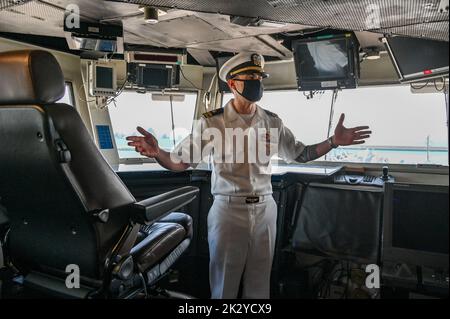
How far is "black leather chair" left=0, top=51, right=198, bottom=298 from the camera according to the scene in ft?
4.40

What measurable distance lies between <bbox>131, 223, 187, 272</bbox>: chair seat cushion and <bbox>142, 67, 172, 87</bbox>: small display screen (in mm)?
1680

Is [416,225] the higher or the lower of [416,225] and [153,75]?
the lower

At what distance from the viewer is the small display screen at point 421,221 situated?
0.90m

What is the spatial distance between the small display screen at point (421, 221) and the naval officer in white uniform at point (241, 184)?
748 mm

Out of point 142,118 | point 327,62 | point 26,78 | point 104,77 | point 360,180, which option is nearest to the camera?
point 26,78

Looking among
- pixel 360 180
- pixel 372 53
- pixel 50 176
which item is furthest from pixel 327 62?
pixel 50 176

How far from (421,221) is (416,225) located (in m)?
0.02

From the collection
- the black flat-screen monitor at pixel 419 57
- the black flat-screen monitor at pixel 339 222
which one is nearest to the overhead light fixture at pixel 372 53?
the black flat-screen monitor at pixel 339 222

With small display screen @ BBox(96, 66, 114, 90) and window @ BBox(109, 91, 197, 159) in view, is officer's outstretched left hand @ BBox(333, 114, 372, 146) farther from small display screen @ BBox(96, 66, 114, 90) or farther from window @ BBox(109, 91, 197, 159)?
small display screen @ BBox(96, 66, 114, 90)

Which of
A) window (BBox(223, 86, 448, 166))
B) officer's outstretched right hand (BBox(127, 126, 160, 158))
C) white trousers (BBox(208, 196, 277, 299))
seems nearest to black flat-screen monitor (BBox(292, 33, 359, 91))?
window (BBox(223, 86, 448, 166))

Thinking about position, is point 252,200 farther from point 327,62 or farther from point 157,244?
point 327,62

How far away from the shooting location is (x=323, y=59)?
2.89m
